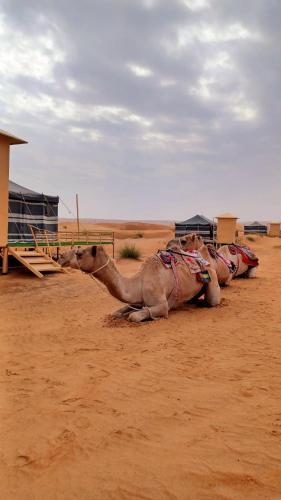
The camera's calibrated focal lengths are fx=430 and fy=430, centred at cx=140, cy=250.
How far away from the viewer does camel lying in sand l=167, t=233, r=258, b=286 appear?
997 cm

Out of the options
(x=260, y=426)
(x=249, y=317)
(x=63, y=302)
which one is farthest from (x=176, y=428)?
(x=63, y=302)

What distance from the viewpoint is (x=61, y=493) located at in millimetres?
2746

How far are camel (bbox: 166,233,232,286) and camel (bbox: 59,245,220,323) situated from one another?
4.29 feet

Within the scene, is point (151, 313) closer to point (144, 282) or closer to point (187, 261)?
point (144, 282)

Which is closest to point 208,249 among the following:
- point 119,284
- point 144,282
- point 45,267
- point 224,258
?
point 224,258

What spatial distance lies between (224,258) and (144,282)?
423cm

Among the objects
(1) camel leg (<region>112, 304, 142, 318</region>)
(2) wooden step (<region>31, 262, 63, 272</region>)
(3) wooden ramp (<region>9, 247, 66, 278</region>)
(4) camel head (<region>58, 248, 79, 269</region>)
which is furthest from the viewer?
(2) wooden step (<region>31, 262, 63, 272</region>)

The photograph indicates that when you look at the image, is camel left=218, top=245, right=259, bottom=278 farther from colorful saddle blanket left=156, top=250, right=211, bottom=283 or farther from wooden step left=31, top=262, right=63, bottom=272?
wooden step left=31, top=262, right=63, bottom=272

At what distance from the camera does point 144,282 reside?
7.50m

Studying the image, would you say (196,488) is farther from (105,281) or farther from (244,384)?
(105,281)

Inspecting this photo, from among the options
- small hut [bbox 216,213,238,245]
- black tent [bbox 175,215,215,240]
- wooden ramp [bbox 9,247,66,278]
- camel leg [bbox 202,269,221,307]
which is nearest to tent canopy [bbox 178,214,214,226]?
black tent [bbox 175,215,215,240]

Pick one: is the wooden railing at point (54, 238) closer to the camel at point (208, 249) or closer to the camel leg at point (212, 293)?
the camel at point (208, 249)

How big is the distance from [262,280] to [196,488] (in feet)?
36.5

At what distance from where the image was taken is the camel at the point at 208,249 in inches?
389
